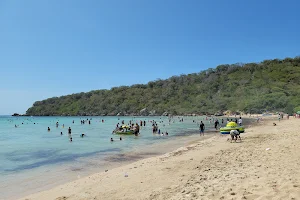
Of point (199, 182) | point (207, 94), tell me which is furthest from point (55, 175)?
point (207, 94)

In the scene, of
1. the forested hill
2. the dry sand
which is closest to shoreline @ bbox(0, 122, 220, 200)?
the dry sand

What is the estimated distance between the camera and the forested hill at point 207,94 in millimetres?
109000

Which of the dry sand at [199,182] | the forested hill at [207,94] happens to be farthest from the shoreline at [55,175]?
the forested hill at [207,94]

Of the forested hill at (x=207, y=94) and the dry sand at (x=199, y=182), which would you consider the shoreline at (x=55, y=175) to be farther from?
the forested hill at (x=207, y=94)

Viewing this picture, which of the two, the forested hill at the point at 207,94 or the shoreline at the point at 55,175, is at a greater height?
the forested hill at the point at 207,94

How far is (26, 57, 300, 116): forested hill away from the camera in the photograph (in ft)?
358

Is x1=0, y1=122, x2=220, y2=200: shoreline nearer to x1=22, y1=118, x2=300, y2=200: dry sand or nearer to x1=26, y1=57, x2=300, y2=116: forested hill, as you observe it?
x1=22, y1=118, x2=300, y2=200: dry sand

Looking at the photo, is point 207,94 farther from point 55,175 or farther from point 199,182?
point 199,182

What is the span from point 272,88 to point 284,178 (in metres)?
121

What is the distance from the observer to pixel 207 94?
5620 inches

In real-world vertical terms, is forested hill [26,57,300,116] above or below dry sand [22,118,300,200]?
above

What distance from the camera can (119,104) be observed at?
165875 mm

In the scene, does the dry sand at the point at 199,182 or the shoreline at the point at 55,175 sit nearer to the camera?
the dry sand at the point at 199,182

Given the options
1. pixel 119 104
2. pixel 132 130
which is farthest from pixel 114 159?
pixel 119 104
